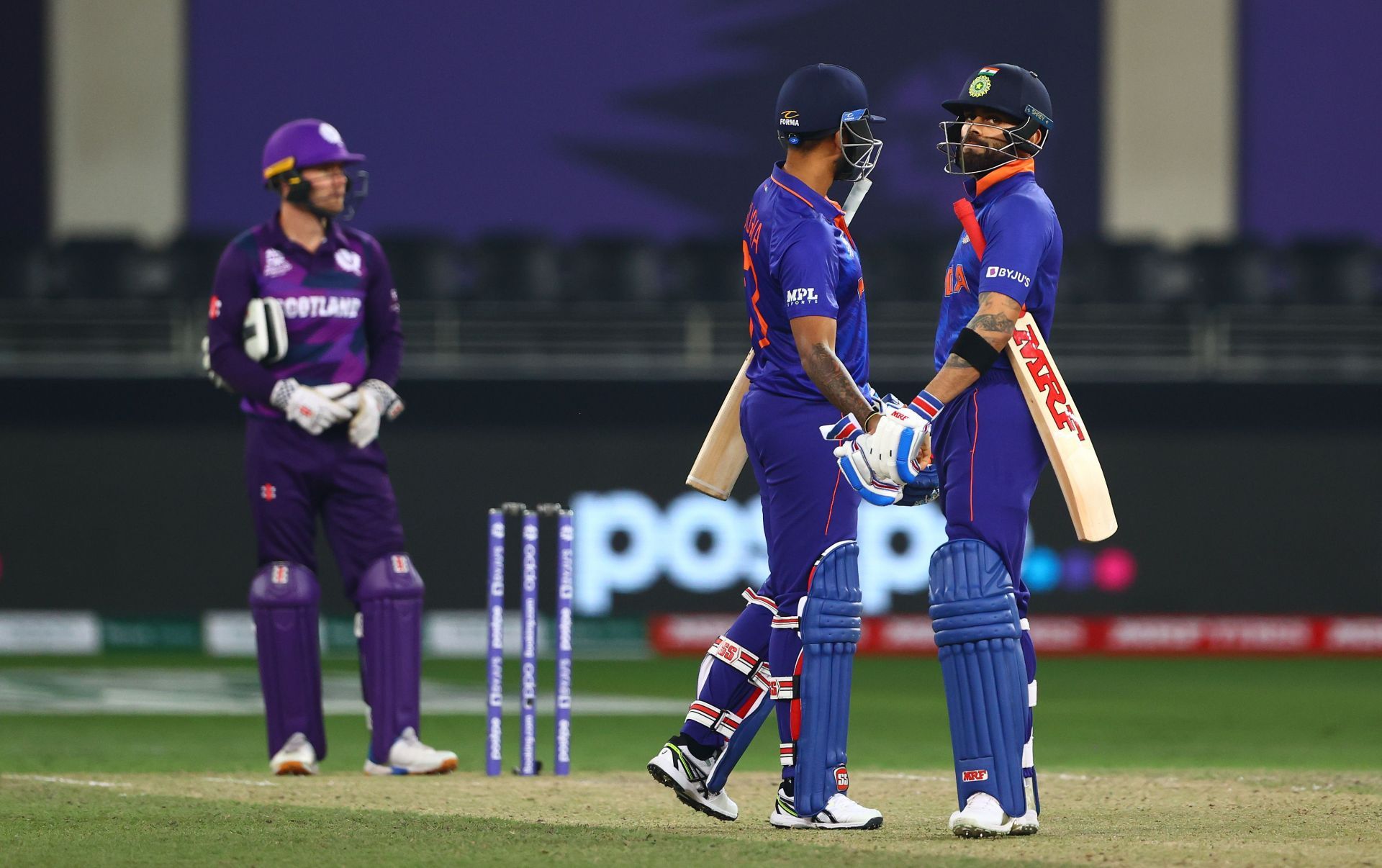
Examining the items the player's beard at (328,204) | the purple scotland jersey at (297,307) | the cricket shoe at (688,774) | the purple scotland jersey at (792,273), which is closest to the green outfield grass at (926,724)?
the purple scotland jersey at (297,307)

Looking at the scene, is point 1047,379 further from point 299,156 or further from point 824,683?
point 299,156

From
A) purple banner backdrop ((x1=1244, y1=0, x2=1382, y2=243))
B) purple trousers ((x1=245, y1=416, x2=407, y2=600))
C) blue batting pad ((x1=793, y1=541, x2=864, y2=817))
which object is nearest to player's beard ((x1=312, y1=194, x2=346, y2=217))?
purple trousers ((x1=245, y1=416, x2=407, y2=600))

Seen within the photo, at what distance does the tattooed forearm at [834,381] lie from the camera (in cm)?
483

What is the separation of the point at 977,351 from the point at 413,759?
8.79 ft

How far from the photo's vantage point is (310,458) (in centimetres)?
662

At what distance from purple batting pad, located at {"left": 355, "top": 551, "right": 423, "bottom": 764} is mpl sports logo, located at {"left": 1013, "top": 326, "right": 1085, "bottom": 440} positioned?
2.49 meters

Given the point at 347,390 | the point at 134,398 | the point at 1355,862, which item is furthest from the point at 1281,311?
the point at 1355,862

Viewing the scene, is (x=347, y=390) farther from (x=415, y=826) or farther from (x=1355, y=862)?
(x=1355, y=862)

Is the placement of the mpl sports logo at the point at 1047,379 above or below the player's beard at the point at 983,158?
below

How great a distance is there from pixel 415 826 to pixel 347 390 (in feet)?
6.90

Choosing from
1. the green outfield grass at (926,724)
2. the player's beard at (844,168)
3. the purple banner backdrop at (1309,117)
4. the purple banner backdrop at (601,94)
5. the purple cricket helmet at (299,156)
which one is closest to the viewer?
the player's beard at (844,168)

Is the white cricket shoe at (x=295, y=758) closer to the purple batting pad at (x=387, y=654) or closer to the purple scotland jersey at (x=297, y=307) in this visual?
the purple batting pad at (x=387, y=654)

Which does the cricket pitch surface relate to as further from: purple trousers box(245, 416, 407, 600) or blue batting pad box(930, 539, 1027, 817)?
purple trousers box(245, 416, 407, 600)

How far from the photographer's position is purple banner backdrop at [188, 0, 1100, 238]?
17.2 metres
